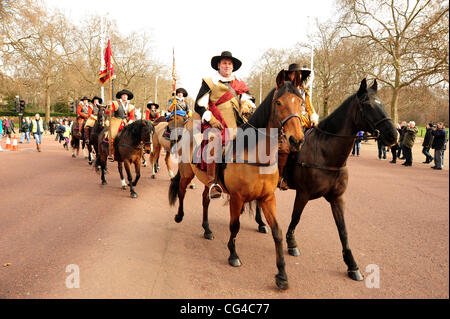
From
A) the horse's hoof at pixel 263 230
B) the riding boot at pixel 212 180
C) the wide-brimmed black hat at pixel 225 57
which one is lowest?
the horse's hoof at pixel 263 230

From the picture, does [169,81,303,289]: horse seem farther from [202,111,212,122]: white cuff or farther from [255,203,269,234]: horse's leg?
[255,203,269,234]: horse's leg

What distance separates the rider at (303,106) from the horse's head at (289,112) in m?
0.15

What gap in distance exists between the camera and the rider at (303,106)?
303 cm

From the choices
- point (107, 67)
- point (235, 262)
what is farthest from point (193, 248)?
point (107, 67)

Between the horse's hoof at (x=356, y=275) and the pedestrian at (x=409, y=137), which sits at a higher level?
the pedestrian at (x=409, y=137)

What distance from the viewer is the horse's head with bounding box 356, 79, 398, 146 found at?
313cm

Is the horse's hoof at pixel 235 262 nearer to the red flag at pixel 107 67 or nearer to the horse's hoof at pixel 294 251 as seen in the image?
the horse's hoof at pixel 294 251

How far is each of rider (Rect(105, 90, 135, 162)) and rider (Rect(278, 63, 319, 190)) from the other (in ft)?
18.7

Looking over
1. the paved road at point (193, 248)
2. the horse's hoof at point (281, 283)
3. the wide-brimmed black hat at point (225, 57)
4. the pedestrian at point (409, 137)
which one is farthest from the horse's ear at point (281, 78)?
the pedestrian at point (409, 137)

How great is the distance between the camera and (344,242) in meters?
3.50

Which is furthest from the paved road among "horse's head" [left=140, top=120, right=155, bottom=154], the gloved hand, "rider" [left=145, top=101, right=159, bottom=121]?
"rider" [left=145, top=101, right=159, bottom=121]

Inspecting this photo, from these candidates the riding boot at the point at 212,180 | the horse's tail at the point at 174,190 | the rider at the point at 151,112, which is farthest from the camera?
the rider at the point at 151,112

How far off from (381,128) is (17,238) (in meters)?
5.23
